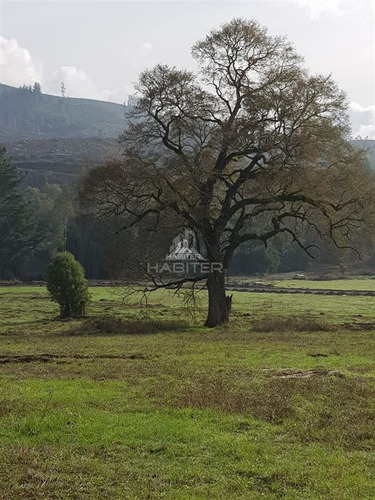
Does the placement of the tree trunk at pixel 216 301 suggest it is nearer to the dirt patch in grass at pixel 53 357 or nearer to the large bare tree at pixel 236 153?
the large bare tree at pixel 236 153

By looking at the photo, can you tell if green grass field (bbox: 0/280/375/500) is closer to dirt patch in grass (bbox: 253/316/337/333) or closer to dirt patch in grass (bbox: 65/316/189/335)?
dirt patch in grass (bbox: 65/316/189/335)

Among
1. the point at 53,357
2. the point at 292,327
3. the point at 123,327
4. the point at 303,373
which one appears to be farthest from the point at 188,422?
the point at 292,327

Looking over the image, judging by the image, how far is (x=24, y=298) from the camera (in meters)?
49.2

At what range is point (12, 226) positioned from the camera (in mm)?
85062

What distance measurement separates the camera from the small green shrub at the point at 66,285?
3406 cm

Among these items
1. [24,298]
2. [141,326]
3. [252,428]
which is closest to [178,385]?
[252,428]

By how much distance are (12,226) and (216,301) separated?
6394cm

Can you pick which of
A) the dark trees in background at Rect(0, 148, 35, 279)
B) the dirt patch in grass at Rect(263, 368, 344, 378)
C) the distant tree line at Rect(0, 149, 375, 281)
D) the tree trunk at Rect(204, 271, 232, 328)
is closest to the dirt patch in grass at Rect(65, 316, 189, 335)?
the tree trunk at Rect(204, 271, 232, 328)

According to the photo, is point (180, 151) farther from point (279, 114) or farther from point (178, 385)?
point (178, 385)

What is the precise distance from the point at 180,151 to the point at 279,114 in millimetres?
5290

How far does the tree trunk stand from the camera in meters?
28.2

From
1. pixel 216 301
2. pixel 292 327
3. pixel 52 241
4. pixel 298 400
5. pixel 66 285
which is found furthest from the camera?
pixel 52 241

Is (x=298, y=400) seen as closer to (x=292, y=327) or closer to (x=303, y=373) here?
(x=303, y=373)

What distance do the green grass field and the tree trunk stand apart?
909 centimetres
